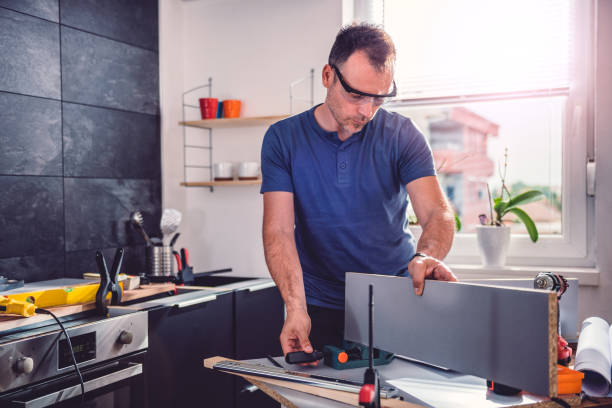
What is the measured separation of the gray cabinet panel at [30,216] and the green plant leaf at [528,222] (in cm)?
209

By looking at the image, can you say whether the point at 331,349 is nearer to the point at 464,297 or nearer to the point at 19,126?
the point at 464,297

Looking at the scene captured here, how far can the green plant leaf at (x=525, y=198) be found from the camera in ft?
8.61

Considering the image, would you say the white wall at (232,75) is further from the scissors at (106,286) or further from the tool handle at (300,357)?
the tool handle at (300,357)

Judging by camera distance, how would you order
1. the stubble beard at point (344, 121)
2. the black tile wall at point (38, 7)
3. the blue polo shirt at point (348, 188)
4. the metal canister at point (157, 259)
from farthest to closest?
1. the metal canister at point (157, 259)
2. the black tile wall at point (38, 7)
3. the blue polo shirt at point (348, 188)
4. the stubble beard at point (344, 121)

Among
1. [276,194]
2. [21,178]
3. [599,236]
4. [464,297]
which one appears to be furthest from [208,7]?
[464,297]

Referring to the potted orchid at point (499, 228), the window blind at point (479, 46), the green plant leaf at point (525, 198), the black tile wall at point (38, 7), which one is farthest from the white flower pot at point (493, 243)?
the black tile wall at point (38, 7)

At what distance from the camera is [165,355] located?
2.27m

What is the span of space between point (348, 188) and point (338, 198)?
44 mm

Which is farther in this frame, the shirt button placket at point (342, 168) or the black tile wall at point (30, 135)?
the black tile wall at point (30, 135)

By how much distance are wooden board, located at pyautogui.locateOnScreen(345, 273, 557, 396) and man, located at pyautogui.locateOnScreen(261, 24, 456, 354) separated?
1.18 feet

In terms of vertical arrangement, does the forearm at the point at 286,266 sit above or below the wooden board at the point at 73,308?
above

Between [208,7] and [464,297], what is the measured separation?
2.68 metres

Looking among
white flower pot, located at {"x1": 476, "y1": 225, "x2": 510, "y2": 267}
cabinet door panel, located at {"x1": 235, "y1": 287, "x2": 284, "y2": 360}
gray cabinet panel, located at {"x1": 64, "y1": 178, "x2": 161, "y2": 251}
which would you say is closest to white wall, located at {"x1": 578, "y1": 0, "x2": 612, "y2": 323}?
white flower pot, located at {"x1": 476, "y1": 225, "x2": 510, "y2": 267}

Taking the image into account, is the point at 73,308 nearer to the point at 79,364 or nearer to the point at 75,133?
the point at 79,364
